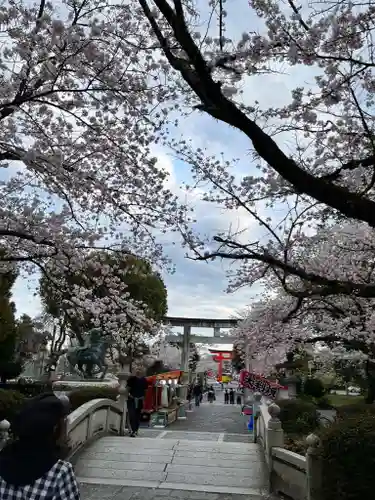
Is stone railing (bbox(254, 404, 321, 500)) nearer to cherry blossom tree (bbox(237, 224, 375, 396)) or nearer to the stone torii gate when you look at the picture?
cherry blossom tree (bbox(237, 224, 375, 396))

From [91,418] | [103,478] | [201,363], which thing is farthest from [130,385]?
[201,363]

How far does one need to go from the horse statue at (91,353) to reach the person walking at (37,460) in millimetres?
17367

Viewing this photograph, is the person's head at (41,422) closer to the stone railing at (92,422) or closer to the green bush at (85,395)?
the stone railing at (92,422)

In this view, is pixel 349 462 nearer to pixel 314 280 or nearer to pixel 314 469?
pixel 314 469

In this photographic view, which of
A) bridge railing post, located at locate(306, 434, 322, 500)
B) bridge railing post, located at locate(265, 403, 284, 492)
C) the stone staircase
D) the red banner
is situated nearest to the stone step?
the stone staircase

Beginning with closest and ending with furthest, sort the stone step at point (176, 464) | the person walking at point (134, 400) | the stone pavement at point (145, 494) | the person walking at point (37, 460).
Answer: the person walking at point (37, 460) → the stone pavement at point (145, 494) → the stone step at point (176, 464) → the person walking at point (134, 400)

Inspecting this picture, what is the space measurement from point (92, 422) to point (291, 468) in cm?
487

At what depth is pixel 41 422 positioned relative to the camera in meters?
2.22

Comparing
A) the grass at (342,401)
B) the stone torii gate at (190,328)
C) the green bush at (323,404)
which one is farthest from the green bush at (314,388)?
the stone torii gate at (190,328)

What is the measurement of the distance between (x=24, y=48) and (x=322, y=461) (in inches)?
228

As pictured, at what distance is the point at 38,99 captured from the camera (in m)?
6.59

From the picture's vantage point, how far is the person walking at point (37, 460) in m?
2.13

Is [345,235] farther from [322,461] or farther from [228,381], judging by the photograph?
[228,381]

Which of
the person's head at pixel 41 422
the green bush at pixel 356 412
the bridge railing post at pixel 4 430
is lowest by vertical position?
the bridge railing post at pixel 4 430
